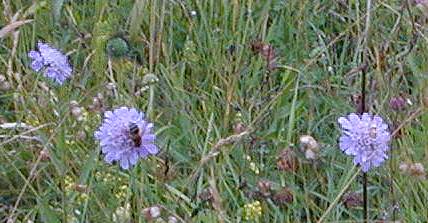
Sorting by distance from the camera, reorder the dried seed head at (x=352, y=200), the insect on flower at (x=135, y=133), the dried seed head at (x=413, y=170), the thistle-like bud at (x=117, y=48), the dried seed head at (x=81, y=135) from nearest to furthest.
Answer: the insect on flower at (x=135, y=133), the dried seed head at (x=413, y=170), the dried seed head at (x=352, y=200), the dried seed head at (x=81, y=135), the thistle-like bud at (x=117, y=48)

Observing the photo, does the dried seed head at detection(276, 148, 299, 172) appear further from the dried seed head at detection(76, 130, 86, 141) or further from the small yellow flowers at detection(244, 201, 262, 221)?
the dried seed head at detection(76, 130, 86, 141)

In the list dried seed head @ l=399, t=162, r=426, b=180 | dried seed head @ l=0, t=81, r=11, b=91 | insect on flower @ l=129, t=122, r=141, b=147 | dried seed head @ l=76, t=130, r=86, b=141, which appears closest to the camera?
insect on flower @ l=129, t=122, r=141, b=147

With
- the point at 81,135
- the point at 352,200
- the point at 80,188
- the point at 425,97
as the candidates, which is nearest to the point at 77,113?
the point at 81,135

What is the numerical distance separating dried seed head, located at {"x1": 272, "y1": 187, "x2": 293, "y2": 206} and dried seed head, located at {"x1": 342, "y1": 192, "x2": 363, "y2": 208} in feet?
0.29

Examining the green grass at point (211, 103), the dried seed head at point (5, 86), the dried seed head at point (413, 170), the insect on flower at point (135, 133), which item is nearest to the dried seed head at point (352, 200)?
the green grass at point (211, 103)

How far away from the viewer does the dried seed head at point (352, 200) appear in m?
1.68

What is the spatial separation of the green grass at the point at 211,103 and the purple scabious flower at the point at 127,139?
0.31 ft

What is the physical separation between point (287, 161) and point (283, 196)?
0.40ft

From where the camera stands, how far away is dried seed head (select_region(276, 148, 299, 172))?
1.72 meters

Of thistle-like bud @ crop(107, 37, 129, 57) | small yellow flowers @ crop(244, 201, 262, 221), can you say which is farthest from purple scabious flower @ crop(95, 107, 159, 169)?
thistle-like bud @ crop(107, 37, 129, 57)

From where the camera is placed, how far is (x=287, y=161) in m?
1.74

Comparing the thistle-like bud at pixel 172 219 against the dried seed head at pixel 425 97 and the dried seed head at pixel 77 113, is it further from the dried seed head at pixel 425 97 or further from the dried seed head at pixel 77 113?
the dried seed head at pixel 425 97

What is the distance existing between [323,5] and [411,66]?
37 cm

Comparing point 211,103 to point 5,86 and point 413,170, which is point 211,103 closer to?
point 5,86
